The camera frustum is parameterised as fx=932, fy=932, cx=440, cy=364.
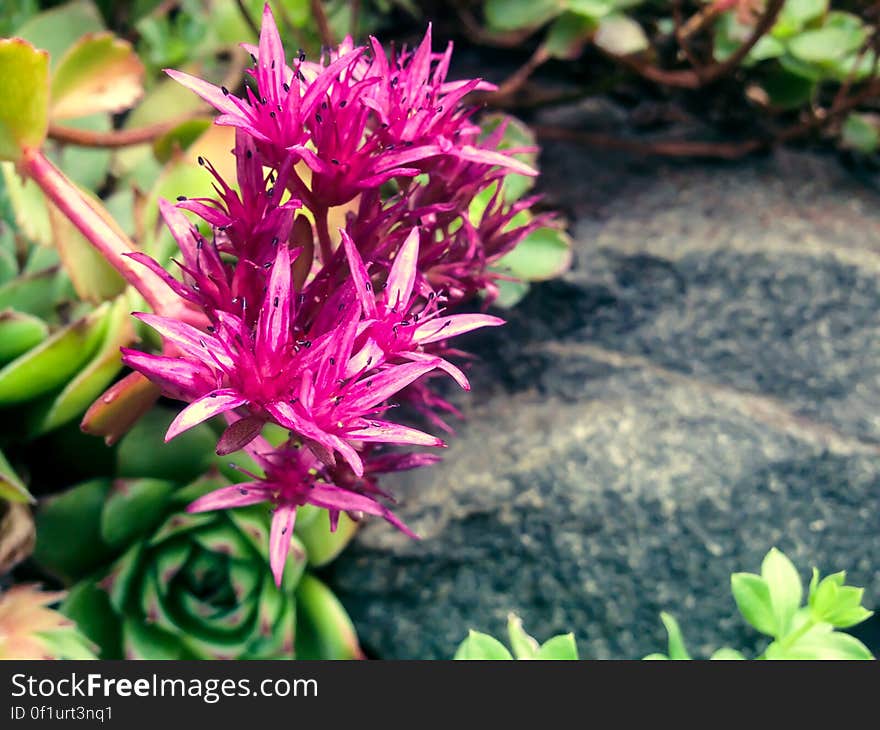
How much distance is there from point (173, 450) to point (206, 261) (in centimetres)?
37

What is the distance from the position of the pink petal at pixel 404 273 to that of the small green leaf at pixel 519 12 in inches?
28.3

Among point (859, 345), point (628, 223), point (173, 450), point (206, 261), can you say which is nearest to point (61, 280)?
point (173, 450)

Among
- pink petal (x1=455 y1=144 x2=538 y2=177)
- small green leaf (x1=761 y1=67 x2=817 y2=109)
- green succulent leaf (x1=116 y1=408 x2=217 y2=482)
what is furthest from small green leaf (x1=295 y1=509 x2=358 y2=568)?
small green leaf (x1=761 y1=67 x2=817 y2=109)

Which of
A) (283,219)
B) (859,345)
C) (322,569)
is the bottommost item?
(322,569)

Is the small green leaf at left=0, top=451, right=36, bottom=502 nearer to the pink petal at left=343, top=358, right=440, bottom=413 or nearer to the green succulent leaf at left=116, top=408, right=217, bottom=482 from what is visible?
the green succulent leaf at left=116, top=408, right=217, bottom=482

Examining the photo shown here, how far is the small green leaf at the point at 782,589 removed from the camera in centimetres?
87

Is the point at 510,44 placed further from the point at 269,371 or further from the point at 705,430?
the point at 269,371

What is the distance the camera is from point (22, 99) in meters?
0.92

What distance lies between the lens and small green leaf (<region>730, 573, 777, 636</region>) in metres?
0.89

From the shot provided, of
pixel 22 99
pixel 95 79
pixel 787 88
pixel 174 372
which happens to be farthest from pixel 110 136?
pixel 787 88

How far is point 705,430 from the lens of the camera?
1178mm

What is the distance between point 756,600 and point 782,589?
3 cm

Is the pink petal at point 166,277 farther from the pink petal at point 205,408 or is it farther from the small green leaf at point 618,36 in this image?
the small green leaf at point 618,36
